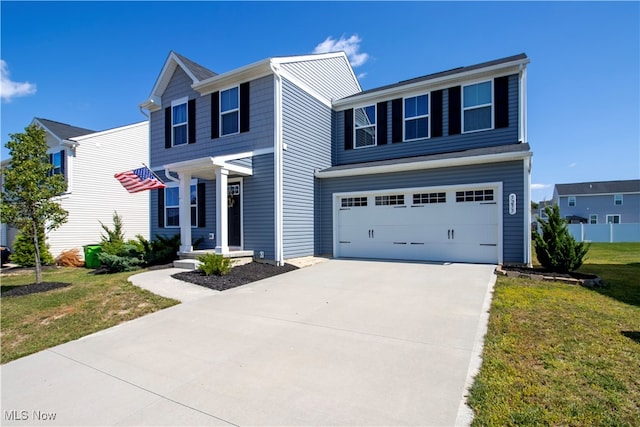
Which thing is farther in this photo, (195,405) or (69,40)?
(69,40)

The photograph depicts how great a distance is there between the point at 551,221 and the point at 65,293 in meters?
12.2

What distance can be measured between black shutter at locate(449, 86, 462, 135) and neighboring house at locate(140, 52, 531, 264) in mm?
35

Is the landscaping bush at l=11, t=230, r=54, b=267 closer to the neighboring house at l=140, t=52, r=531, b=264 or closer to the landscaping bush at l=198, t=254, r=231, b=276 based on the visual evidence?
the neighboring house at l=140, t=52, r=531, b=264

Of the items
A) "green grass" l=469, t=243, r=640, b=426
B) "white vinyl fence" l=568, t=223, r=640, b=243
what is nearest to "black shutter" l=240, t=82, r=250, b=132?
"green grass" l=469, t=243, r=640, b=426

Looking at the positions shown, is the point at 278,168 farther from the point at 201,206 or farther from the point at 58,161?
the point at 58,161

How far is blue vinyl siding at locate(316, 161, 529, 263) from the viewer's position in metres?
8.98

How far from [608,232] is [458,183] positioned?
2007 cm

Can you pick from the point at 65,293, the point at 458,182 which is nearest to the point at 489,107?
the point at 458,182

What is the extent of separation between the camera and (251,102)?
10805 mm

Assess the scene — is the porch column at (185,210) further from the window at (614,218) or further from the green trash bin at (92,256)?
the window at (614,218)

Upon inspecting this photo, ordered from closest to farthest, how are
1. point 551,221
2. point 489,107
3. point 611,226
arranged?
point 551,221, point 489,107, point 611,226

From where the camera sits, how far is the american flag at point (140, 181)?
10.2 metres

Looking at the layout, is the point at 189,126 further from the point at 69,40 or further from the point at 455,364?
the point at 455,364

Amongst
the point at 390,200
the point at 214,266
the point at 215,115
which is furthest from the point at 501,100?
the point at 214,266
